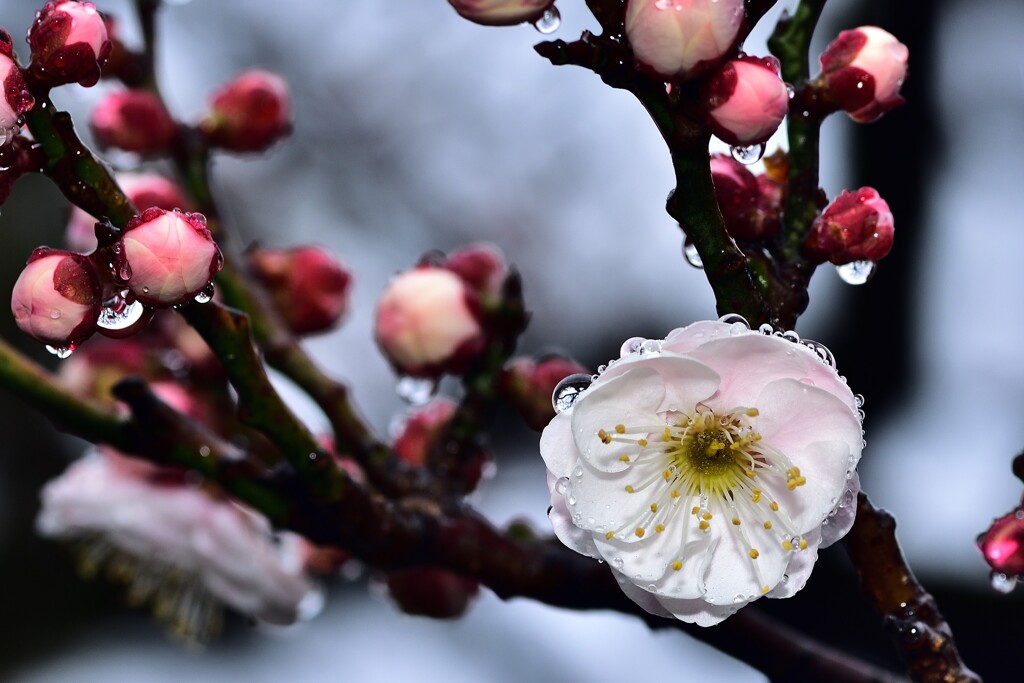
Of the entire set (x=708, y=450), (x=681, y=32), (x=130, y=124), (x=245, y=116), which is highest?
(x=245, y=116)

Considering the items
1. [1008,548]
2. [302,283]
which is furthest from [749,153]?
[302,283]

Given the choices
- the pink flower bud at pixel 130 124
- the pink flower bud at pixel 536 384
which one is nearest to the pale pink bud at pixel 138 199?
the pink flower bud at pixel 130 124

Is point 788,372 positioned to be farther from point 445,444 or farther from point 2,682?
point 2,682

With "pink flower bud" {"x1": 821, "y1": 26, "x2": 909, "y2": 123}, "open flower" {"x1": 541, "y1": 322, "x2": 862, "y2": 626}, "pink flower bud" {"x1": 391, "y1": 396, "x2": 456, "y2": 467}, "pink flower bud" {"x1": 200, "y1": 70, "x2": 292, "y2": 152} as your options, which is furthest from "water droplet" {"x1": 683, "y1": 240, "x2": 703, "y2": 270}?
"pink flower bud" {"x1": 200, "y1": 70, "x2": 292, "y2": 152}

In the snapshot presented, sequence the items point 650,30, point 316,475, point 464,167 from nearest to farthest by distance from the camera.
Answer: point 650,30
point 316,475
point 464,167

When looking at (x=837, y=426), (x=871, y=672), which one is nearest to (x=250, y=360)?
(x=837, y=426)

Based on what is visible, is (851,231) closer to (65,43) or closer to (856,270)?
(856,270)
